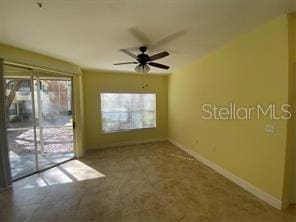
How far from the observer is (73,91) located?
4.41m

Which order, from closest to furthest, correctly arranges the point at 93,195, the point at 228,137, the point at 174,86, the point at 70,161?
1. the point at 93,195
2. the point at 228,137
3. the point at 70,161
4. the point at 174,86

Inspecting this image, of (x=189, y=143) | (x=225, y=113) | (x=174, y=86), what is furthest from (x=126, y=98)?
(x=225, y=113)

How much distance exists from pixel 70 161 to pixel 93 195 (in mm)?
1923

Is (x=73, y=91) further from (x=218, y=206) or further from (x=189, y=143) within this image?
(x=218, y=206)

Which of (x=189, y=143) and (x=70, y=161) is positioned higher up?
(x=189, y=143)

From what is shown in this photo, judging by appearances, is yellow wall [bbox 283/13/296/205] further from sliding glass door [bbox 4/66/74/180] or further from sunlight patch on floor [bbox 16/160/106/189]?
sliding glass door [bbox 4/66/74/180]

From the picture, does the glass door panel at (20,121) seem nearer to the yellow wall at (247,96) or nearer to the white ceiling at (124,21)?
the white ceiling at (124,21)

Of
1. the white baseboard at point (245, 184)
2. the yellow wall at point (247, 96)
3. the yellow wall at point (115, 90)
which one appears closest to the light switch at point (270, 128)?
the yellow wall at point (247, 96)

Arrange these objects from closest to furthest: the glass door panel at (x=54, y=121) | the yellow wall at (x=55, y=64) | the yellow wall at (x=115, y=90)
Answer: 1. the yellow wall at (x=55, y=64)
2. the glass door panel at (x=54, y=121)
3. the yellow wall at (x=115, y=90)

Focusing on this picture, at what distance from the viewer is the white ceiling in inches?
72.4

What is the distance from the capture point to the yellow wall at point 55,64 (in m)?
2.99

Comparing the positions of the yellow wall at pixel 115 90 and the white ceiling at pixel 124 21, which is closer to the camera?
the white ceiling at pixel 124 21

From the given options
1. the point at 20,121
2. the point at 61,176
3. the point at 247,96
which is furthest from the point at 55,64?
the point at 247,96

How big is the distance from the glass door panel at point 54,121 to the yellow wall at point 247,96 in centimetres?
328
